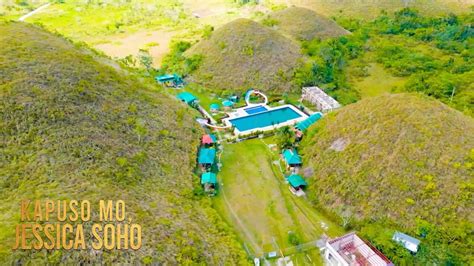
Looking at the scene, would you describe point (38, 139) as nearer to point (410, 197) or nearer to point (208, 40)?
point (410, 197)

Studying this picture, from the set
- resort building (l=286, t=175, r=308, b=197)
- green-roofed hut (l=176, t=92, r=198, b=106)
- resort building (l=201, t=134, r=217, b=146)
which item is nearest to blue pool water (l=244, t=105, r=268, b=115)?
green-roofed hut (l=176, t=92, r=198, b=106)

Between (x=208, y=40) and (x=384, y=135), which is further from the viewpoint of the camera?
(x=208, y=40)

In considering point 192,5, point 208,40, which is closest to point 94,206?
point 208,40

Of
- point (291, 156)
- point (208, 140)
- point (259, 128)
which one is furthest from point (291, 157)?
point (208, 140)

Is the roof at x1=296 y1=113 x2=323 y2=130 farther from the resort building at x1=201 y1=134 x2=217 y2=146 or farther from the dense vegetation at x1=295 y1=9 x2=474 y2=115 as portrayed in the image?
the resort building at x1=201 y1=134 x2=217 y2=146

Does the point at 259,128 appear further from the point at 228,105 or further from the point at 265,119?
the point at 228,105

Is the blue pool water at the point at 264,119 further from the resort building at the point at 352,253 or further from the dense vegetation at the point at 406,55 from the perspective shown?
the resort building at the point at 352,253

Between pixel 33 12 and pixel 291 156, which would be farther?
pixel 33 12
